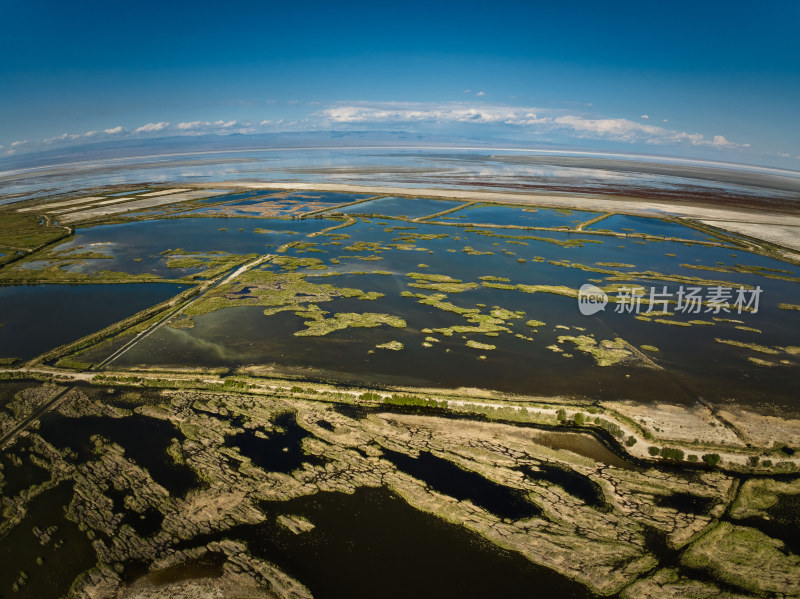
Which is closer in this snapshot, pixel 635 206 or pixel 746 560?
pixel 746 560

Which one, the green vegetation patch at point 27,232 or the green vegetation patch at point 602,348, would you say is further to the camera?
the green vegetation patch at point 27,232

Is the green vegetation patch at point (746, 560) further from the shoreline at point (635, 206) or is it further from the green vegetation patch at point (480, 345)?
the shoreline at point (635, 206)

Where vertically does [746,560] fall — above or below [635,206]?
below

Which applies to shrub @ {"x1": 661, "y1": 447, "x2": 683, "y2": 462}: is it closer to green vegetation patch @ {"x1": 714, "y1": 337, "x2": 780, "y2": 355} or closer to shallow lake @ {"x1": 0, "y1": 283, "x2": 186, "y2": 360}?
green vegetation patch @ {"x1": 714, "y1": 337, "x2": 780, "y2": 355}

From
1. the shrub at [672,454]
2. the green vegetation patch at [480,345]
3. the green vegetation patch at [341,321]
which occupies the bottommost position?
the shrub at [672,454]

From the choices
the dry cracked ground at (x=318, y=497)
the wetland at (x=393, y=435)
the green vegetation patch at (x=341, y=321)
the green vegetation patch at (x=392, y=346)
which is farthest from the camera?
the green vegetation patch at (x=341, y=321)

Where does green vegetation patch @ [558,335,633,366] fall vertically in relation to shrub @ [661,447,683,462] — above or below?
above

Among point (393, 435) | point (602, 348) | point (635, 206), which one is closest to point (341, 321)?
point (393, 435)

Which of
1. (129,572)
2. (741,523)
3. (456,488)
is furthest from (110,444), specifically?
(741,523)

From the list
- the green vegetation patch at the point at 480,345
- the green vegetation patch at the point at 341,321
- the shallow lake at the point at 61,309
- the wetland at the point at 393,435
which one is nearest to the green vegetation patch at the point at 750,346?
the wetland at the point at 393,435

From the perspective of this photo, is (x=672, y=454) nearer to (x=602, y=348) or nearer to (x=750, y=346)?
(x=602, y=348)

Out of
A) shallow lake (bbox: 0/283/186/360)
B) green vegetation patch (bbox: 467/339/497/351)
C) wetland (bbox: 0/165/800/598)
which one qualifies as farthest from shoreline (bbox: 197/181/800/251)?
shallow lake (bbox: 0/283/186/360)

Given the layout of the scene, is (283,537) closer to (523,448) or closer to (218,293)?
(523,448)
